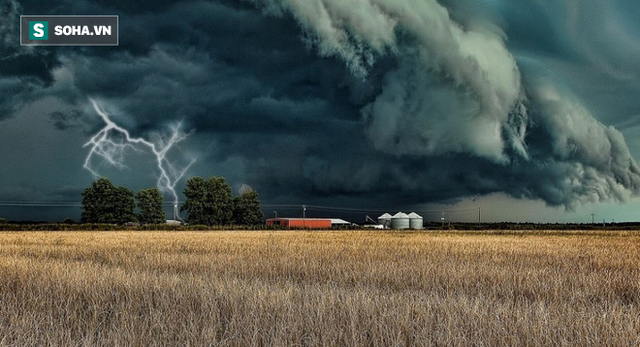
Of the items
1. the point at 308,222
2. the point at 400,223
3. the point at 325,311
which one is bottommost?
the point at 308,222

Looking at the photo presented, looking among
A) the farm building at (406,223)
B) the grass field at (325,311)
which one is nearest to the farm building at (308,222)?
the farm building at (406,223)

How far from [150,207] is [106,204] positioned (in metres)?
8.45

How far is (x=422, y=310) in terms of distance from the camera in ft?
21.0

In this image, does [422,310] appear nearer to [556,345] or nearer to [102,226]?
[556,345]

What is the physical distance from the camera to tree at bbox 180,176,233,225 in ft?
344

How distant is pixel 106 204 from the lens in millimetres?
101500

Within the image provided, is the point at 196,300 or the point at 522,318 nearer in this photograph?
the point at 522,318

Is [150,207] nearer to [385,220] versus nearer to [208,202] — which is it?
[208,202]

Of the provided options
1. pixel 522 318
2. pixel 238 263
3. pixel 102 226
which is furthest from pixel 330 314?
pixel 102 226

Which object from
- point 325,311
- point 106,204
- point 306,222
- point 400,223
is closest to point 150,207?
point 106,204

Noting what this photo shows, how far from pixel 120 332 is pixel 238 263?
8493mm

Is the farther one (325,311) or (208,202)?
(208,202)

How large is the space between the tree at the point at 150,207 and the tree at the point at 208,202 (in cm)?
550

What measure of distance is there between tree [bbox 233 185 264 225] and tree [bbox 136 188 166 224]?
15419 millimetres
